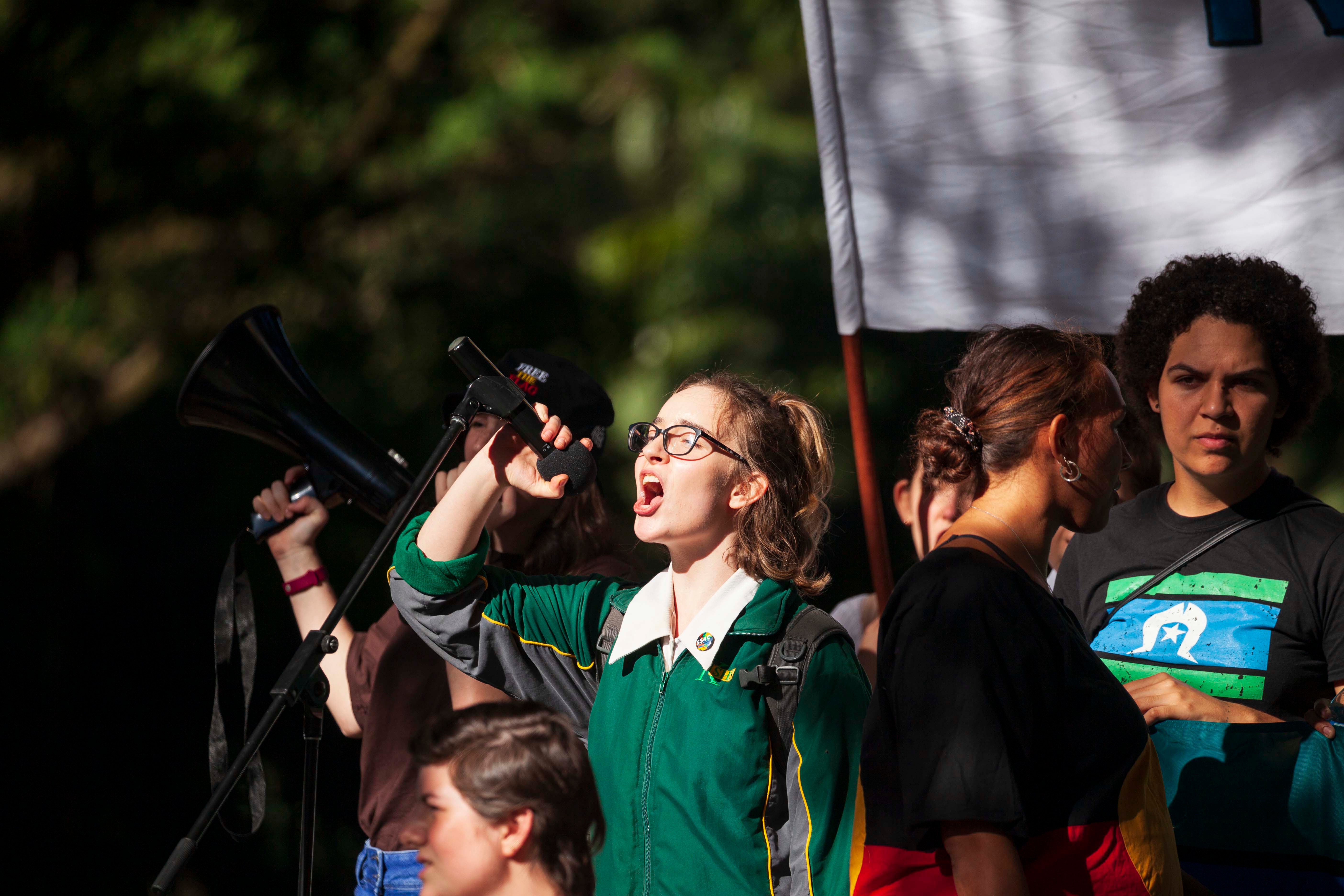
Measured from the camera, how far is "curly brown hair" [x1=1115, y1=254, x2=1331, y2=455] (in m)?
2.04

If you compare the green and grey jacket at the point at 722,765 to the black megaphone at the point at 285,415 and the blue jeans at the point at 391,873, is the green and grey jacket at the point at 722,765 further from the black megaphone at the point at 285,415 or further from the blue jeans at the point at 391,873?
the blue jeans at the point at 391,873

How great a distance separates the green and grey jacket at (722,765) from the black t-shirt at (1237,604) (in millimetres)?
547

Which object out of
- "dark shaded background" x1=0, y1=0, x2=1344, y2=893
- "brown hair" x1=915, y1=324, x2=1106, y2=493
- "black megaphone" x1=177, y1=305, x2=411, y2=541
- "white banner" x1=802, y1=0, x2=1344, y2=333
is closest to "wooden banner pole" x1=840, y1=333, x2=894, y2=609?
"white banner" x1=802, y1=0, x2=1344, y2=333

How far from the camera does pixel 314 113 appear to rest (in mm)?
5199

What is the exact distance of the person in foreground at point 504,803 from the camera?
114 centimetres

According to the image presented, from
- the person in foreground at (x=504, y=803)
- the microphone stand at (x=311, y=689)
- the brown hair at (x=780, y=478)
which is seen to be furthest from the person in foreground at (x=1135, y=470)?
the person in foreground at (x=504, y=803)

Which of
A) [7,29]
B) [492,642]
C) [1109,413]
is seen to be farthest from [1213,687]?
[7,29]

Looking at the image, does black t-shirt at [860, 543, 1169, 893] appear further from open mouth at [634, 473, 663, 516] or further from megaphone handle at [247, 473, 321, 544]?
megaphone handle at [247, 473, 321, 544]

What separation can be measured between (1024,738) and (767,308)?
3.51 m

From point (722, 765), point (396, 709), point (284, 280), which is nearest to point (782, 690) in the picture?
point (722, 765)

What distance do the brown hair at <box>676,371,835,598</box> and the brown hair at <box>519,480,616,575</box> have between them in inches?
24.4

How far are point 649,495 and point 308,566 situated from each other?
1140mm

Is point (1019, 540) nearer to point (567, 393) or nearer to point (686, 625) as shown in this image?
point (686, 625)

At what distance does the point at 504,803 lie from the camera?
3.80ft
